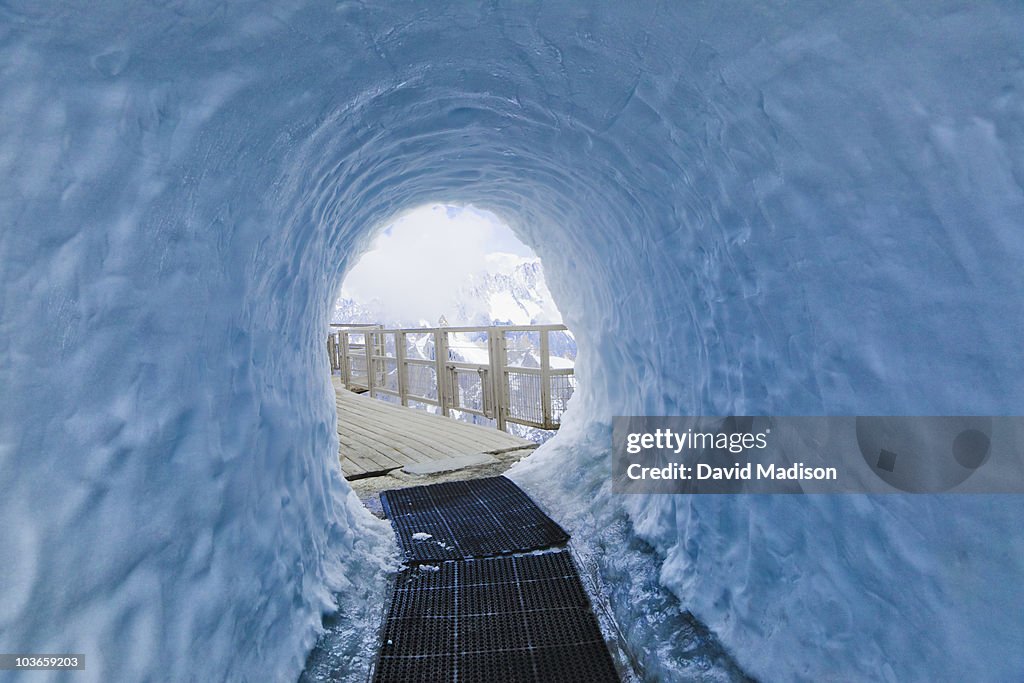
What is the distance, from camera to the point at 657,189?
11.9 feet

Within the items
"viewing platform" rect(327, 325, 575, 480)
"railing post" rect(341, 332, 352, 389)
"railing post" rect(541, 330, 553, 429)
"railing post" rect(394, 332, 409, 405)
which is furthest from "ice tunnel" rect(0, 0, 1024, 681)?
"railing post" rect(341, 332, 352, 389)

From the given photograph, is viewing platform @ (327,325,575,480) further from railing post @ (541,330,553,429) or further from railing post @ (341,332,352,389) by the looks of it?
railing post @ (341,332,352,389)

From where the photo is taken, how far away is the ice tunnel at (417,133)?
1.70 metres

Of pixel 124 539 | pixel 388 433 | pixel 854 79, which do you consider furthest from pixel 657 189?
pixel 388 433

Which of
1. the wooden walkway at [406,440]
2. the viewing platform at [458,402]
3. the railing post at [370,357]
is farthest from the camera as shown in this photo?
the railing post at [370,357]

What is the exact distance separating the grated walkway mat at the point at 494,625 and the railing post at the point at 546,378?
3867 mm

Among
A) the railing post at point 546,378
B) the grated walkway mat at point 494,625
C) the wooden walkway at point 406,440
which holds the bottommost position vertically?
the grated walkway mat at point 494,625

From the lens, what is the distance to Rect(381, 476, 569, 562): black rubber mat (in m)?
4.64

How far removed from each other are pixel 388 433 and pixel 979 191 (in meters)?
8.08

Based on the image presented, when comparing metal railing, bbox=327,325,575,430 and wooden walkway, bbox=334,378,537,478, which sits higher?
metal railing, bbox=327,325,575,430

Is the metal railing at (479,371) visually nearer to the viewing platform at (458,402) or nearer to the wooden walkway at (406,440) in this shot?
the viewing platform at (458,402)

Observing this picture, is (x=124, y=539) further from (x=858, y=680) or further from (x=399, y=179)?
(x=399, y=179)

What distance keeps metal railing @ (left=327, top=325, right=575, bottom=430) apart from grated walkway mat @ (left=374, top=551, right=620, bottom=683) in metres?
3.93

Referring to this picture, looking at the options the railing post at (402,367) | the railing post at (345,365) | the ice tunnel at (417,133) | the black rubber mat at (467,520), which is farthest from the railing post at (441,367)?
the ice tunnel at (417,133)
